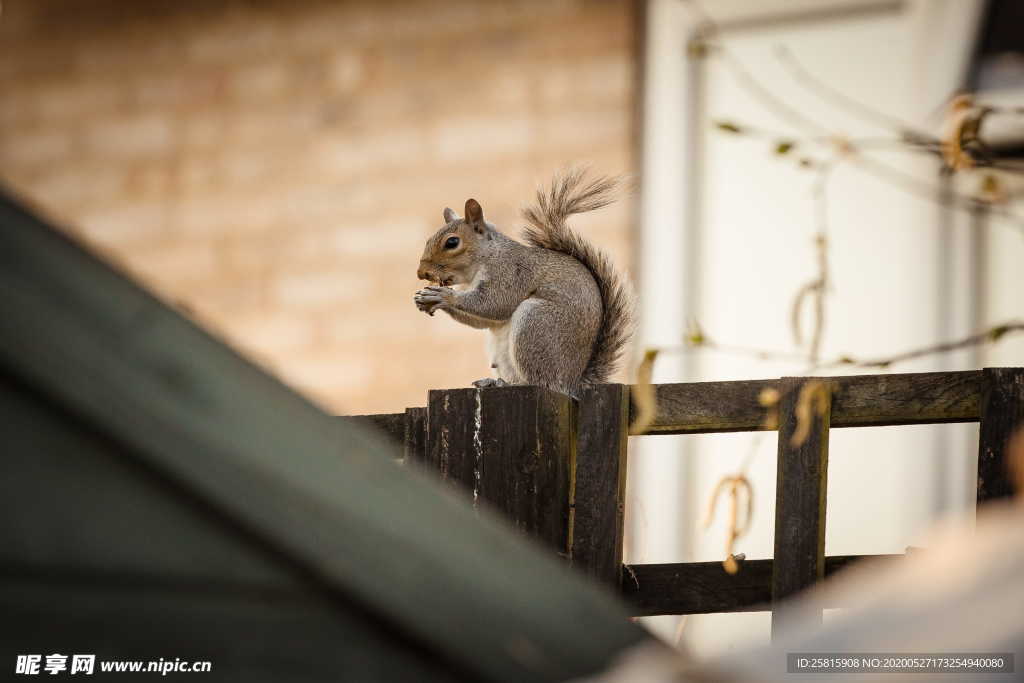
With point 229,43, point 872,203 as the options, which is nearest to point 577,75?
point 872,203

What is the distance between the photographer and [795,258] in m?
3.66

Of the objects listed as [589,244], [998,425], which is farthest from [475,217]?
[998,425]

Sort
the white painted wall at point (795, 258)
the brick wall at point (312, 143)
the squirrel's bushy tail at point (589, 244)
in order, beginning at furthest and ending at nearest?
the brick wall at point (312, 143), the white painted wall at point (795, 258), the squirrel's bushy tail at point (589, 244)

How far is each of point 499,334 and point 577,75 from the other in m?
1.68

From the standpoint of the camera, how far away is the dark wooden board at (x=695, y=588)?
1.62 meters

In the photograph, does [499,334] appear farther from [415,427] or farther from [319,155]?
[319,155]

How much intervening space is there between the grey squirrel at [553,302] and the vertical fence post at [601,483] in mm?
645

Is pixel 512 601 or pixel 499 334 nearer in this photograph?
pixel 512 601

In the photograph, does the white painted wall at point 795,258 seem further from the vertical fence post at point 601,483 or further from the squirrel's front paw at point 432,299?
the vertical fence post at point 601,483

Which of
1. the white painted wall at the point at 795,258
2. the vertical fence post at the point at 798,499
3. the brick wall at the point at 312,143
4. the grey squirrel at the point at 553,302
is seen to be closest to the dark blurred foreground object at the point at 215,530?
the vertical fence post at the point at 798,499

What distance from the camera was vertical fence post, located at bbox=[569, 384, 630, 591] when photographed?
5.30ft

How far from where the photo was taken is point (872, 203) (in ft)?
11.8

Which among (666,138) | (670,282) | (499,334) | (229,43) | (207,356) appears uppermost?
(229,43)

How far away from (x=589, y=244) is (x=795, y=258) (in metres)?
1.34
